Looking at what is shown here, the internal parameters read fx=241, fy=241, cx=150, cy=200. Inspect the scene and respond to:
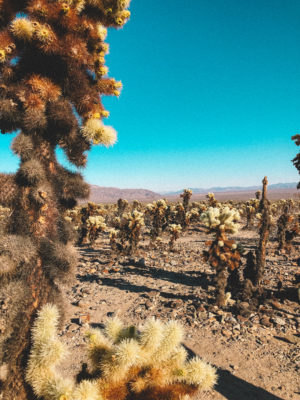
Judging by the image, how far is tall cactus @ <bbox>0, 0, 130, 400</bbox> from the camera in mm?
1920

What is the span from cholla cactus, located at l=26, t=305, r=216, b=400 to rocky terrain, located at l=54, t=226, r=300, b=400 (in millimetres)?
437

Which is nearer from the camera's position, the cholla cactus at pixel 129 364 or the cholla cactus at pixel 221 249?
the cholla cactus at pixel 129 364

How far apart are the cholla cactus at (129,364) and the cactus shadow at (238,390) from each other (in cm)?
255

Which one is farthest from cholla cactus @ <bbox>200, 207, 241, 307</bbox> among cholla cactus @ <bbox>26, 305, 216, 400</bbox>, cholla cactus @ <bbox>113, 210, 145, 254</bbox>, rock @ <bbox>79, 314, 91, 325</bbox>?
cholla cactus @ <bbox>113, 210, 145, 254</bbox>

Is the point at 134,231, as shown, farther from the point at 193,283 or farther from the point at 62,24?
the point at 62,24

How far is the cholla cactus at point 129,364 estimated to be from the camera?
167 centimetres

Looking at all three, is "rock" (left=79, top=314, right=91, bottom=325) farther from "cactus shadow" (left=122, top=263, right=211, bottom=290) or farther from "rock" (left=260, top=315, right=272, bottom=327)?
"rock" (left=260, top=315, right=272, bottom=327)

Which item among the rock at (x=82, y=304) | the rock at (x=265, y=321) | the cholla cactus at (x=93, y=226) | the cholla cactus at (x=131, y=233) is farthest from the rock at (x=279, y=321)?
the cholla cactus at (x=93, y=226)

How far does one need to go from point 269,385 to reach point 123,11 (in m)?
5.59

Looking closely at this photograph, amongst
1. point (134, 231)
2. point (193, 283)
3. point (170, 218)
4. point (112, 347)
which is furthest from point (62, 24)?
point (170, 218)

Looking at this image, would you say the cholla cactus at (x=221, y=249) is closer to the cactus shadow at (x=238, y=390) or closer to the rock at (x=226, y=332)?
the rock at (x=226, y=332)

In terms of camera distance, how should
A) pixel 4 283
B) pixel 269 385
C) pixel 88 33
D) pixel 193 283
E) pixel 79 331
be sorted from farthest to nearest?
1. pixel 193 283
2. pixel 79 331
3. pixel 269 385
4. pixel 88 33
5. pixel 4 283

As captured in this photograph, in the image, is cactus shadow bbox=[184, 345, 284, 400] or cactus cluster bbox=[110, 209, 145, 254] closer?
cactus shadow bbox=[184, 345, 284, 400]

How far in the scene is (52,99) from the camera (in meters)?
2.13
